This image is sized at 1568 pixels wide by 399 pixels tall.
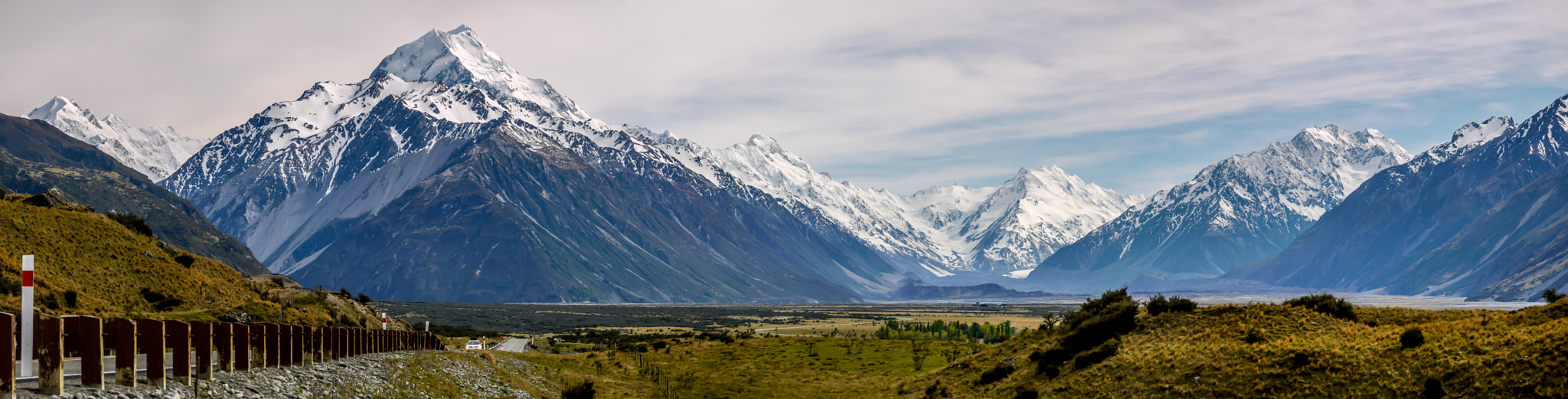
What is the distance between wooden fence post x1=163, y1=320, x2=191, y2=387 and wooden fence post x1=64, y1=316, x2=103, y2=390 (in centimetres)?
202

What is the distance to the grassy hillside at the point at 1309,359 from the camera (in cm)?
3128

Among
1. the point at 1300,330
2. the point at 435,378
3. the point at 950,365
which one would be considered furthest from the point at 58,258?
the point at 1300,330

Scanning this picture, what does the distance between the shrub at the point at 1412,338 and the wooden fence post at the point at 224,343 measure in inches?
1506

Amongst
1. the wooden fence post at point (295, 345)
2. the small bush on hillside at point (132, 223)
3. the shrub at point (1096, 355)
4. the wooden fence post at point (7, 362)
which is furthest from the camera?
the small bush on hillside at point (132, 223)

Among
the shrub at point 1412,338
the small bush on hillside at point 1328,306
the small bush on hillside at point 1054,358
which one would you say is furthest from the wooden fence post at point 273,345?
the small bush on hillside at point 1328,306

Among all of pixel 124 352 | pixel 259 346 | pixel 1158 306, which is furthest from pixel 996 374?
pixel 124 352

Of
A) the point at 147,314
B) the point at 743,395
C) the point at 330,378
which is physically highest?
the point at 147,314

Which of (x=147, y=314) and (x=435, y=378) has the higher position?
(x=147, y=314)

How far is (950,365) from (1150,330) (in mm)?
16551

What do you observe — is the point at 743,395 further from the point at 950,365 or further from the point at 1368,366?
the point at 1368,366

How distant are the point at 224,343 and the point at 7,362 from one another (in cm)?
794

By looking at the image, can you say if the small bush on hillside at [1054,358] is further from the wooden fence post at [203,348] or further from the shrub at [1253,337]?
the wooden fence post at [203,348]

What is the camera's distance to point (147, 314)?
2201 inches

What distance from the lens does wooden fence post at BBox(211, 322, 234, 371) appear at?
2630 cm
